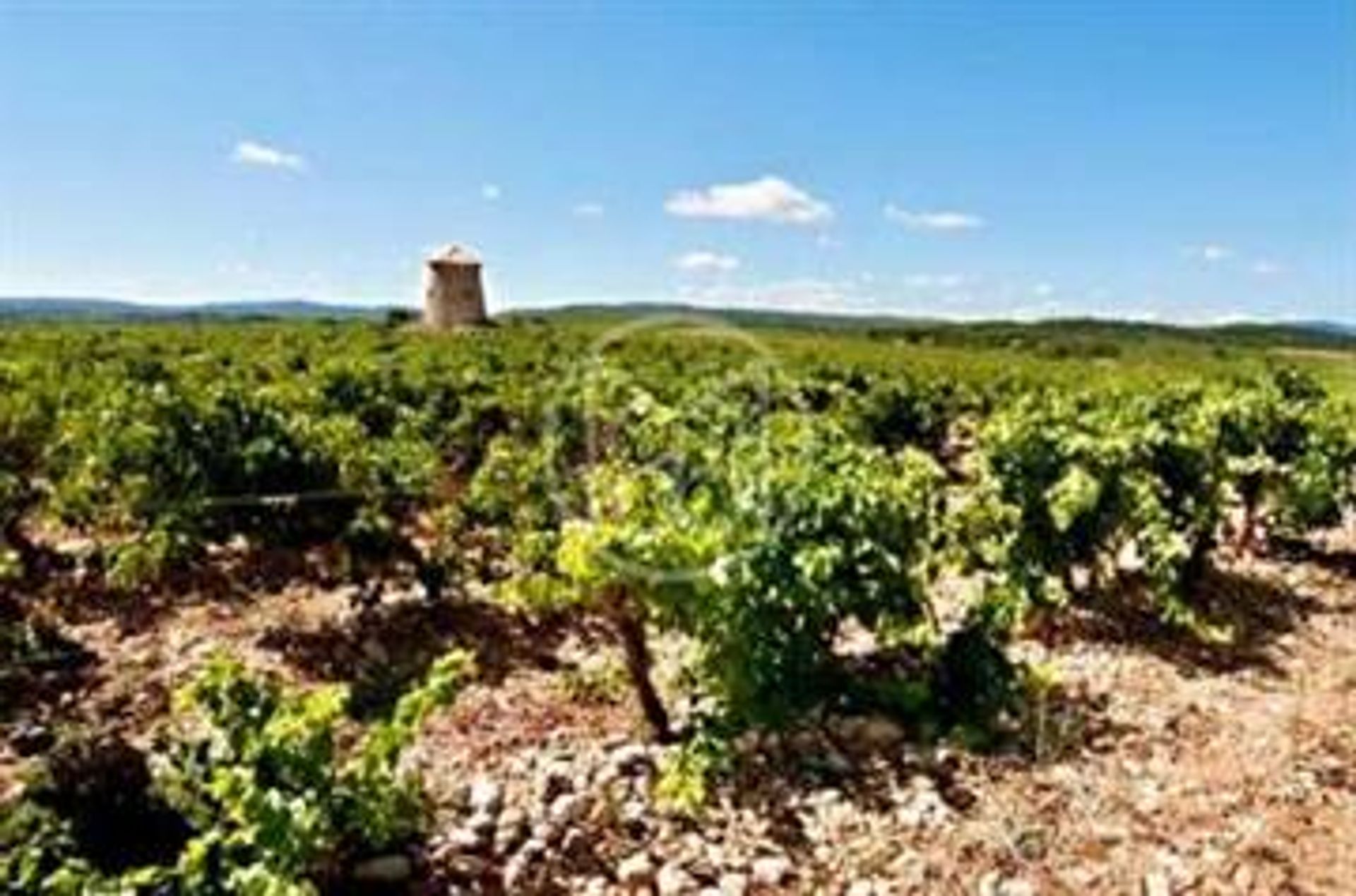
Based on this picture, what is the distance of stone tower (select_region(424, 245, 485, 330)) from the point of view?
77375 mm

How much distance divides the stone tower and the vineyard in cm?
5997

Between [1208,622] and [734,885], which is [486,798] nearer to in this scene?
[734,885]

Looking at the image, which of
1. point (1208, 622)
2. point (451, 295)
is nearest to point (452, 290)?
point (451, 295)

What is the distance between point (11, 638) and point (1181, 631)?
10.2 metres

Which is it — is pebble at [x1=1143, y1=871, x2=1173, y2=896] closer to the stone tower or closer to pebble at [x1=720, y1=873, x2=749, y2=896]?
pebble at [x1=720, y1=873, x2=749, y2=896]

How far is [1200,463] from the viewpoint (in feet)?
48.8

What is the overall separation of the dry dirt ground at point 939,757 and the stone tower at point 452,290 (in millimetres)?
64645

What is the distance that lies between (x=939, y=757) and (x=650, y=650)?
2.90 m

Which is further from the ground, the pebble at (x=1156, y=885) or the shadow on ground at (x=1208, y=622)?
the shadow on ground at (x=1208, y=622)

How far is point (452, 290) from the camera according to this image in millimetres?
77812

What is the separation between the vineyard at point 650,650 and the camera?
773 cm

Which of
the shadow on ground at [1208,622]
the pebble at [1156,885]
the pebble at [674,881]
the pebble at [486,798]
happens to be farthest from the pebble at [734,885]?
the shadow on ground at [1208,622]

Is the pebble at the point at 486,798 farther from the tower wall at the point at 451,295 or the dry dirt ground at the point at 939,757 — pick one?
the tower wall at the point at 451,295

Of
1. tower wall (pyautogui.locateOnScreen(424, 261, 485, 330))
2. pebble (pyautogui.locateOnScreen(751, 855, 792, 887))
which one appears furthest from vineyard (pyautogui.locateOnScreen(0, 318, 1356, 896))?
tower wall (pyautogui.locateOnScreen(424, 261, 485, 330))
